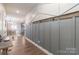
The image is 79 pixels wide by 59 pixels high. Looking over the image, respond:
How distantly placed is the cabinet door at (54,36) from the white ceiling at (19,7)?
480 millimetres

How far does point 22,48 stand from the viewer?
1782mm

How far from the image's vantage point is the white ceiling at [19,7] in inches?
65.6

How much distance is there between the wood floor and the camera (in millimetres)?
1699

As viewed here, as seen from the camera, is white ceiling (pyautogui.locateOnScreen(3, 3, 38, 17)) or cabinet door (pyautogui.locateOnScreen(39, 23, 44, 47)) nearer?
white ceiling (pyautogui.locateOnScreen(3, 3, 38, 17))

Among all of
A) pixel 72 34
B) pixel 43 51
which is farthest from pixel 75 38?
pixel 43 51

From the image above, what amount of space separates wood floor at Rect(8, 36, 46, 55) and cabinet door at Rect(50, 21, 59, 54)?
224 mm

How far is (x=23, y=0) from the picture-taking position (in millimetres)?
1646

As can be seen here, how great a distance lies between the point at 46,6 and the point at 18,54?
0.98 metres

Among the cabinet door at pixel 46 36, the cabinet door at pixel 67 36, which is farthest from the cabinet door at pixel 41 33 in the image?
the cabinet door at pixel 67 36

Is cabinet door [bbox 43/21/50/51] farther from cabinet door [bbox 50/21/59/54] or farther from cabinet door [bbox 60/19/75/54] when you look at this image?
cabinet door [bbox 60/19/75/54]

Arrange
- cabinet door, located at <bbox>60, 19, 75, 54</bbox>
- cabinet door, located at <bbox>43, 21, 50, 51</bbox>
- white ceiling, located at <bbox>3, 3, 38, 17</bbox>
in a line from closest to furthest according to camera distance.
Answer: cabinet door, located at <bbox>60, 19, 75, 54</bbox> → white ceiling, located at <bbox>3, 3, 38, 17</bbox> → cabinet door, located at <bbox>43, 21, 50, 51</bbox>

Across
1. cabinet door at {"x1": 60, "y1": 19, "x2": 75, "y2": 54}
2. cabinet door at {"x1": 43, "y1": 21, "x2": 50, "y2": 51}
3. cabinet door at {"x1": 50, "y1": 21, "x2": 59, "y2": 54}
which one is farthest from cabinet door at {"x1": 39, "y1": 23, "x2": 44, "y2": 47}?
cabinet door at {"x1": 60, "y1": 19, "x2": 75, "y2": 54}

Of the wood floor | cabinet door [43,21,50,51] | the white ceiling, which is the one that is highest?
the white ceiling

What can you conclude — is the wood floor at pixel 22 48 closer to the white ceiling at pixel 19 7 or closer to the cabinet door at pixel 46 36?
the cabinet door at pixel 46 36
